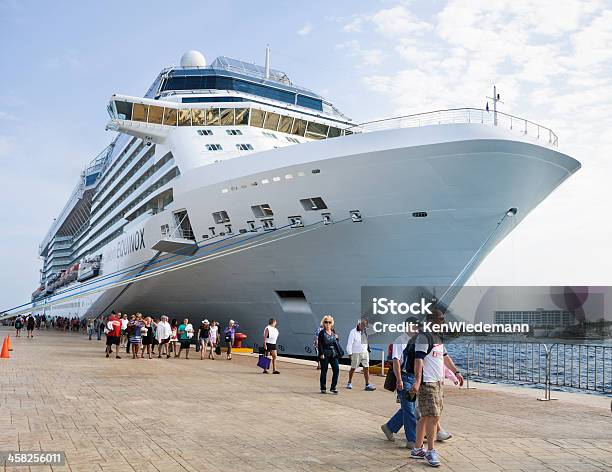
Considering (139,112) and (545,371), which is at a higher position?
(139,112)

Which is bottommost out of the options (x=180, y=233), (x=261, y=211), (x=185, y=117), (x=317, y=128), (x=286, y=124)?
(x=180, y=233)

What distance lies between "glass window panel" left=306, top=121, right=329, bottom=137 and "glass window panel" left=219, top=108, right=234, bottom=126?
3.34 m

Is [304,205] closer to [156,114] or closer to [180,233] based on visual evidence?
[180,233]

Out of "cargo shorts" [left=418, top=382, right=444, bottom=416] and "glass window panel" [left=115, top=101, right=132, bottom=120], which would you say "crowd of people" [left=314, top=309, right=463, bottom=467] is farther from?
"glass window panel" [left=115, top=101, right=132, bottom=120]

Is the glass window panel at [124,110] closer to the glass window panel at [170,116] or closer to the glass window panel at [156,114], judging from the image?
the glass window panel at [156,114]

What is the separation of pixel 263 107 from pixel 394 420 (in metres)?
19.0

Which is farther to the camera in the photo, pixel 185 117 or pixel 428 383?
pixel 185 117

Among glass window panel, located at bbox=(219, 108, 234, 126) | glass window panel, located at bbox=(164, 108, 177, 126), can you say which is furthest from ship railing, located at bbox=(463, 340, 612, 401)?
glass window panel, located at bbox=(164, 108, 177, 126)

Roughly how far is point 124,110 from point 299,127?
705 centimetres

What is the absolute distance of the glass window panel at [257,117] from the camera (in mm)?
23922

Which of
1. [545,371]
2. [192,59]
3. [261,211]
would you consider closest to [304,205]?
[261,211]

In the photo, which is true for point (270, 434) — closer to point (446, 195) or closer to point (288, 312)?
point (446, 195)

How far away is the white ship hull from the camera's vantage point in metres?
15.2

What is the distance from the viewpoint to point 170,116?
942 inches
